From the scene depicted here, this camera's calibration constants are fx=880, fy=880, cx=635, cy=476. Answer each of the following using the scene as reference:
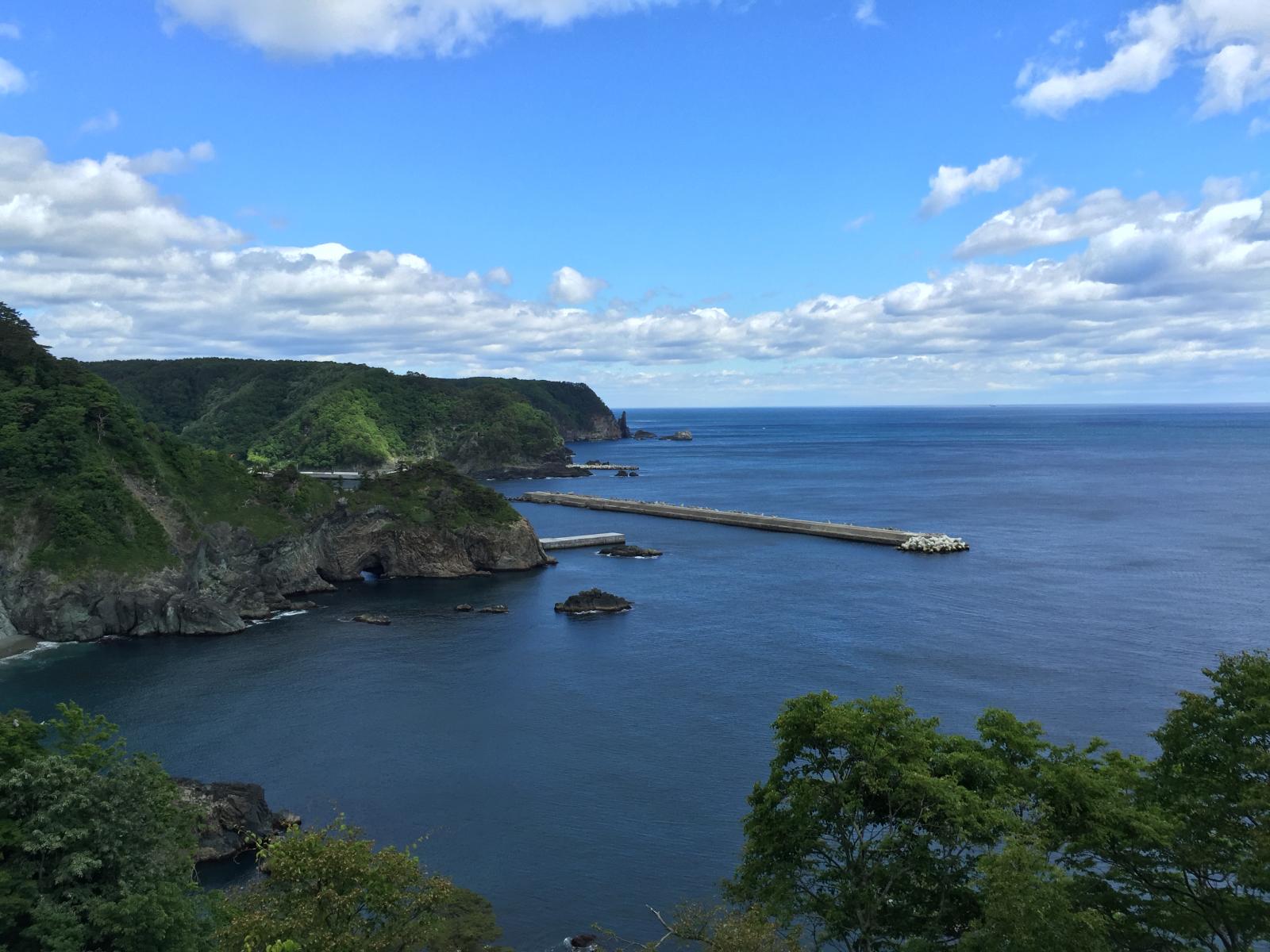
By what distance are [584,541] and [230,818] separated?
83.9 meters

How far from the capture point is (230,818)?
41.1 metres

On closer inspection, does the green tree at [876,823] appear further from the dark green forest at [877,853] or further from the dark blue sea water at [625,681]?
the dark blue sea water at [625,681]

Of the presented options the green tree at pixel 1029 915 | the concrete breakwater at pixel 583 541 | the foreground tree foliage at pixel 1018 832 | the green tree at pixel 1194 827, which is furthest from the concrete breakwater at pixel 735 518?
the green tree at pixel 1029 915

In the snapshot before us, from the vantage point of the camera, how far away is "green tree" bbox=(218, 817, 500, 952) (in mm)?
19672

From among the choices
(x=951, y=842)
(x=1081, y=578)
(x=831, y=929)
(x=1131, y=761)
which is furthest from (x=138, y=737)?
(x=1081, y=578)

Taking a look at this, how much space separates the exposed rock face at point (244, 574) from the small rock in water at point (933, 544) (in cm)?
4683

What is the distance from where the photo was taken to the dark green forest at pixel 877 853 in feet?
66.8

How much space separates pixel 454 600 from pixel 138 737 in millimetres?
40277

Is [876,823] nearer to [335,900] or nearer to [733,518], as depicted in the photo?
[335,900]

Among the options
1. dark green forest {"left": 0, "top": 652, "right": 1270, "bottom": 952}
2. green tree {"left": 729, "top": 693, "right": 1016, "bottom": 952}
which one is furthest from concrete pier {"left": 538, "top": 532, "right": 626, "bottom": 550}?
green tree {"left": 729, "top": 693, "right": 1016, "bottom": 952}

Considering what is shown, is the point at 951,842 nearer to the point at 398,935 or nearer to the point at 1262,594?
the point at 398,935

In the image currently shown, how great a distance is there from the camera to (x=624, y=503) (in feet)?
515

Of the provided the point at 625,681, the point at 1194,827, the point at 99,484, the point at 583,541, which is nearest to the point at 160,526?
the point at 99,484

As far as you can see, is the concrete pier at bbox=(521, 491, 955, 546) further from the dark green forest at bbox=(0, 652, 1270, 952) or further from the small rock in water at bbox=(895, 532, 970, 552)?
the dark green forest at bbox=(0, 652, 1270, 952)
